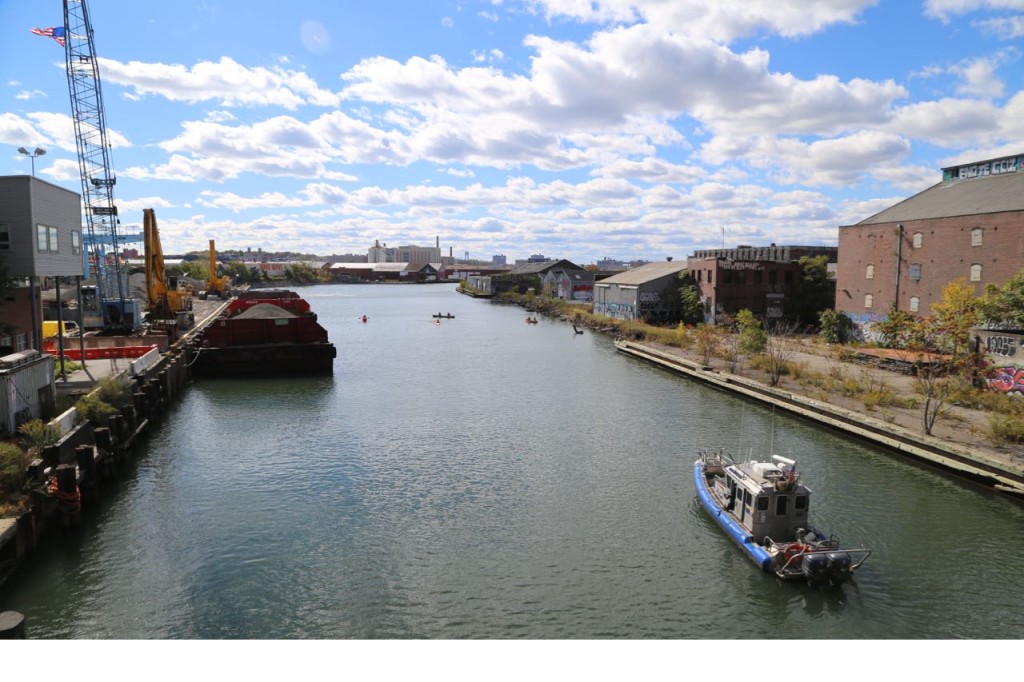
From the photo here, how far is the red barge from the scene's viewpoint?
169ft

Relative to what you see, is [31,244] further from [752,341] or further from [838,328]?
[838,328]

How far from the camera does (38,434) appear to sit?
22.1 meters

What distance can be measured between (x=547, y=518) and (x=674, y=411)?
1870 centimetres

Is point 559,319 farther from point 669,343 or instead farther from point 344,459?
point 344,459

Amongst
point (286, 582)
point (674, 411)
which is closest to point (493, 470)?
point (286, 582)

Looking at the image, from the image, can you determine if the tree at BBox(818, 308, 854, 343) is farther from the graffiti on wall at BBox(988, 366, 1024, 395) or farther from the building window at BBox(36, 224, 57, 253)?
the building window at BBox(36, 224, 57, 253)

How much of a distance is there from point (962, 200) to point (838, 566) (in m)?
44.9

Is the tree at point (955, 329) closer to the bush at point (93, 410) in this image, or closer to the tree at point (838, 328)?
the tree at point (838, 328)

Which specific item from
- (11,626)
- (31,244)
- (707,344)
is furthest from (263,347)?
(11,626)

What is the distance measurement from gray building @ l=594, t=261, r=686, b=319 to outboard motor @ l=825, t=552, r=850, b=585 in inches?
2577

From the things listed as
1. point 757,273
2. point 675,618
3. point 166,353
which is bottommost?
point 675,618

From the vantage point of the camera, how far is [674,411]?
3891 cm

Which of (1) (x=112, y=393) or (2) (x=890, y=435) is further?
(1) (x=112, y=393)

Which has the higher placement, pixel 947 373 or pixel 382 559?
pixel 947 373
